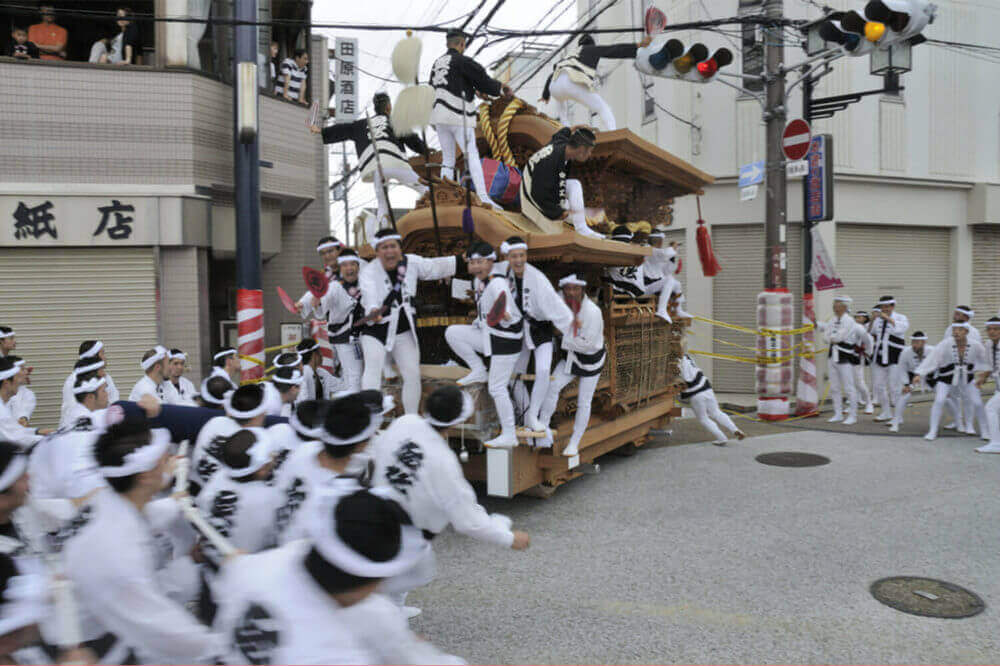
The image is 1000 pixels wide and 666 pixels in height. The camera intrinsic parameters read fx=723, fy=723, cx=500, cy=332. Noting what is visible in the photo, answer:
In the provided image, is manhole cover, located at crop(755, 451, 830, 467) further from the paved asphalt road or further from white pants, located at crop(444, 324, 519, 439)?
white pants, located at crop(444, 324, 519, 439)

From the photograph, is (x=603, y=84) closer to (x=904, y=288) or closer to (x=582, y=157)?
(x=904, y=288)

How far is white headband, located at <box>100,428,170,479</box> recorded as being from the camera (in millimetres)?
2699

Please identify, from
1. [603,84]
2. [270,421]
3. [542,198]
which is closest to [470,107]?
[542,198]

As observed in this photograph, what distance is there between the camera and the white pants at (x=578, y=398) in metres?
6.72

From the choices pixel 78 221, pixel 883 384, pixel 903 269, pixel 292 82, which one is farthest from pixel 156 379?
pixel 903 269

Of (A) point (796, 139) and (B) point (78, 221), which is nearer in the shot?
(B) point (78, 221)

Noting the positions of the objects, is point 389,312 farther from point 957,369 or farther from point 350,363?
point 957,369

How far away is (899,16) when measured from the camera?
8086 millimetres

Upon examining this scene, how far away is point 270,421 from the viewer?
449 centimetres

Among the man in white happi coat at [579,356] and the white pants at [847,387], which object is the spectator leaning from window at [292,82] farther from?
the white pants at [847,387]

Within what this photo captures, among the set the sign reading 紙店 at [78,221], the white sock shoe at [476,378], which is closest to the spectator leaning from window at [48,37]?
the sign reading 紙店 at [78,221]

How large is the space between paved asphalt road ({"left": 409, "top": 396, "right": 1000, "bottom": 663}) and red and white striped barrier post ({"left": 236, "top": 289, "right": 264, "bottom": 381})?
12.5 feet

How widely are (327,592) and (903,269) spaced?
1647 cm

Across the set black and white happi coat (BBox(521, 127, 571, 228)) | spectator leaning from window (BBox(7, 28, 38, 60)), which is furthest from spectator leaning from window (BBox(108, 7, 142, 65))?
black and white happi coat (BBox(521, 127, 571, 228))
